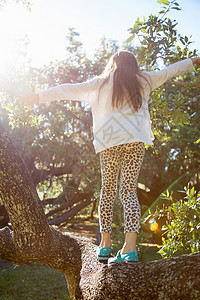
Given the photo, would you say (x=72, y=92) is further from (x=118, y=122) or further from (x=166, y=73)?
(x=166, y=73)

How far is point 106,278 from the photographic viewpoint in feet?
6.13

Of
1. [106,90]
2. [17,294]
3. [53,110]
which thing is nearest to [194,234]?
[106,90]

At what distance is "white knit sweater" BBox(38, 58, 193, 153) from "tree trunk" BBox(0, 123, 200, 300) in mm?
661

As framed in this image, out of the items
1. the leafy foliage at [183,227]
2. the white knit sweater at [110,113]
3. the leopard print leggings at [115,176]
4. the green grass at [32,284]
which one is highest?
the white knit sweater at [110,113]

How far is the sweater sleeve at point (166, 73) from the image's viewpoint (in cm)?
265

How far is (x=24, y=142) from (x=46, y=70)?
2679 millimetres

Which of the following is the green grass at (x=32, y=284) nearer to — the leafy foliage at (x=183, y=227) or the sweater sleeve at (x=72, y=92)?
the leafy foliage at (x=183, y=227)

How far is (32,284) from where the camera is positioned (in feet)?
24.6

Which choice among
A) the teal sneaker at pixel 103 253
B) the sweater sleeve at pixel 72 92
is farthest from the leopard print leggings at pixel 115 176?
the sweater sleeve at pixel 72 92

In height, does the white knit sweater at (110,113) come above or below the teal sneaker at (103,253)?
above

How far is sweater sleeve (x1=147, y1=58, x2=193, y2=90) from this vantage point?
2650mm

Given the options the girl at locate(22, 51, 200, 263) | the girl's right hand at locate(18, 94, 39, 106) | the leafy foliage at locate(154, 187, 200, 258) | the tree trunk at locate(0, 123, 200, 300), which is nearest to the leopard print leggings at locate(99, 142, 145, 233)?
the girl at locate(22, 51, 200, 263)

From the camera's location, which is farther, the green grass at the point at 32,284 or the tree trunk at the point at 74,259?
the green grass at the point at 32,284

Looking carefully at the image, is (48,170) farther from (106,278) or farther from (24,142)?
(106,278)
